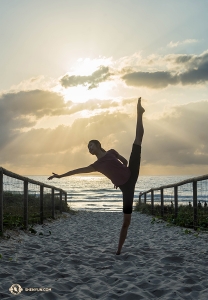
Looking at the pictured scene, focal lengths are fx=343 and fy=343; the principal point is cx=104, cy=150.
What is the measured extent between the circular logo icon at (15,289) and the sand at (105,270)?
4cm

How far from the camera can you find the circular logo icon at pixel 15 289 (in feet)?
11.5

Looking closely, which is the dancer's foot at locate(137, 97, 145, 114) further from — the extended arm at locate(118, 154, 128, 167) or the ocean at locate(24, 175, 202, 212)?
the ocean at locate(24, 175, 202, 212)

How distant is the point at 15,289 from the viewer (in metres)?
3.61

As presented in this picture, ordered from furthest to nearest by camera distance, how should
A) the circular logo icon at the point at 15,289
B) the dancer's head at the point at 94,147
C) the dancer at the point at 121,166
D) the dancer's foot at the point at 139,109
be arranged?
the dancer's foot at the point at 139,109 < the dancer's head at the point at 94,147 < the dancer at the point at 121,166 < the circular logo icon at the point at 15,289

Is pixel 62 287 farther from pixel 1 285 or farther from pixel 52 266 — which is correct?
pixel 52 266

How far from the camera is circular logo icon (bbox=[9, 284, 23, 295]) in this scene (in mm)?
3503

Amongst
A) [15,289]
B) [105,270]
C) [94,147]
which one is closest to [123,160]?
[94,147]

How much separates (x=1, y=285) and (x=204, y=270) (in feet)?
8.33

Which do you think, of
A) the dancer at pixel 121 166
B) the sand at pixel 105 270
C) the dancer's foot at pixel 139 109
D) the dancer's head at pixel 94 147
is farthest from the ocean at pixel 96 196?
the dancer's head at pixel 94 147

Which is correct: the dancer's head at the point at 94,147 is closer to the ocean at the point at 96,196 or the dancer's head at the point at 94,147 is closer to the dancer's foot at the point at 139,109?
the dancer's foot at the point at 139,109

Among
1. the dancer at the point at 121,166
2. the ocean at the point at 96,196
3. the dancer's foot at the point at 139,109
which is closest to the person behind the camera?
the dancer at the point at 121,166

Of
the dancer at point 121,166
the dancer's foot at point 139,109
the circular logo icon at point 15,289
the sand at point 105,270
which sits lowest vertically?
the sand at point 105,270

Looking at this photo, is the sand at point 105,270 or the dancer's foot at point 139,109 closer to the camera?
the sand at point 105,270

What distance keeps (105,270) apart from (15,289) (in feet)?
4.33
